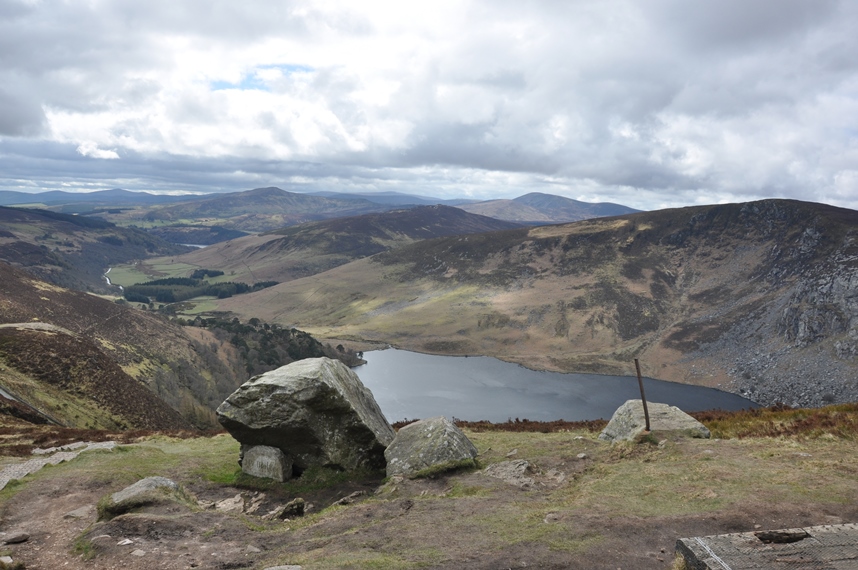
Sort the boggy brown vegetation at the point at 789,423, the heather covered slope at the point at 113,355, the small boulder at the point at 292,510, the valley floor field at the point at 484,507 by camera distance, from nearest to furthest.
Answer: the valley floor field at the point at 484,507 < the small boulder at the point at 292,510 < the boggy brown vegetation at the point at 789,423 < the heather covered slope at the point at 113,355

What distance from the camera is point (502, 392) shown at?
120m

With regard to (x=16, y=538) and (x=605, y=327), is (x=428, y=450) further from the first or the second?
(x=605, y=327)

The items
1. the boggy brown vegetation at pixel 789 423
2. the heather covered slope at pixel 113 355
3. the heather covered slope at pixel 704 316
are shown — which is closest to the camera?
the boggy brown vegetation at pixel 789 423

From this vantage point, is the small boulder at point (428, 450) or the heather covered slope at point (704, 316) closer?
the small boulder at point (428, 450)

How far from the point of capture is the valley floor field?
44.0 feet

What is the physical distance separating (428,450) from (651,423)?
38.2ft

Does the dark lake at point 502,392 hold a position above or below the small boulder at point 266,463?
below

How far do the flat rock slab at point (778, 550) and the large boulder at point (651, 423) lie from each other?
12.2 meters

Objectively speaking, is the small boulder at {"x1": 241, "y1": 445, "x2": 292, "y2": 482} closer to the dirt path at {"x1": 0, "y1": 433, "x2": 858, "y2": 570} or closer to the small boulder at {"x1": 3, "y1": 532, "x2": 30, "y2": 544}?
the dirt path at {"x1": 0, "y1": 433, "x2": 858, "y2": 570}

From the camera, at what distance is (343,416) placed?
23484 millimetres

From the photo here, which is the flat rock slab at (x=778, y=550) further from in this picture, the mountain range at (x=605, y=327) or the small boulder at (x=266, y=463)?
the mountain range at (x=605, y=327)

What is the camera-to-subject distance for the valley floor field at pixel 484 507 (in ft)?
44.0

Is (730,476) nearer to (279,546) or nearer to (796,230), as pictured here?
(279,546)

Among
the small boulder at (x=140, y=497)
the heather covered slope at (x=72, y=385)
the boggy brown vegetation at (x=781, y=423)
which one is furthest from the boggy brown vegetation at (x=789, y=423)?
the heather covered slope at (x=72, y=385)
